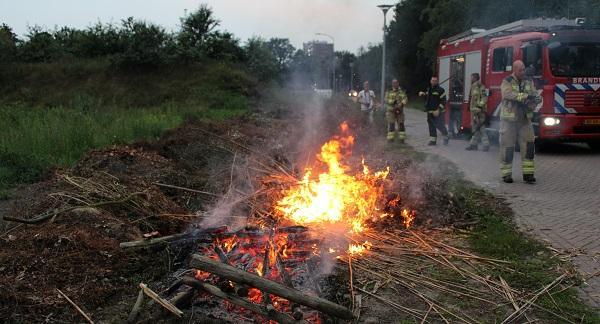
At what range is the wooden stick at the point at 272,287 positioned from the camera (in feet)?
12.4

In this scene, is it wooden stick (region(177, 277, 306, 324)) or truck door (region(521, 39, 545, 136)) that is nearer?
wooden stick (region(177, 277, 306, 324))

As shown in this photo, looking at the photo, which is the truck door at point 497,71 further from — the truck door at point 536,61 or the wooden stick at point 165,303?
the wooden stick at point 165,303

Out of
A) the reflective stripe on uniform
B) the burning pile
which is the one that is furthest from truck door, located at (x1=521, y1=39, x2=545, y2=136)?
the burning pile

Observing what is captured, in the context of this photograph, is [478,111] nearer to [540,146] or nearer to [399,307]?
[540,146]

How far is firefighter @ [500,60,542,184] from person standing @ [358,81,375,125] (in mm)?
8840

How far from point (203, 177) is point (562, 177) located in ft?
21.9

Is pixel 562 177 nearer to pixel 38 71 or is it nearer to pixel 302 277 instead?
pixel 302 277

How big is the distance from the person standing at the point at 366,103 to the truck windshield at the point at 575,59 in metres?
6.66

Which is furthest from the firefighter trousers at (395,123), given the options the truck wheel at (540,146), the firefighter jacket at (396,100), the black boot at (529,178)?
the black boot at (529,178)

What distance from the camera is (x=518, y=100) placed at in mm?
8617

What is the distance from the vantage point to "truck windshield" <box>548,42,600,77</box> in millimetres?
12125

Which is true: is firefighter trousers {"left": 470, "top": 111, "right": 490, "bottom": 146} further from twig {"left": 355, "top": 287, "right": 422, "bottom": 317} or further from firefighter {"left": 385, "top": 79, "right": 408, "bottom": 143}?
twig {"left": 355, "top": 287, "right": 422, "bottom": 317}

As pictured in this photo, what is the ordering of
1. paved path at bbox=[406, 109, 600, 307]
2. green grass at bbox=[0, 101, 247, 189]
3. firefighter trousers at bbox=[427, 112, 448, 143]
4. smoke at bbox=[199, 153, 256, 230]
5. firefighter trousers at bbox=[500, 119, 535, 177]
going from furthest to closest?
firefighter trousers at bbox=[427, 112, 448, 143] → green grass at bbox=[0, 101, 247, 189] → firefighter trousers at bbox=[500, 119, 535, 177] → smoke at bbox=[199, 153, 256, 230] → paved path at bbox=[406, 109, 600, 307]

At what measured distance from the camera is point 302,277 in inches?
183
